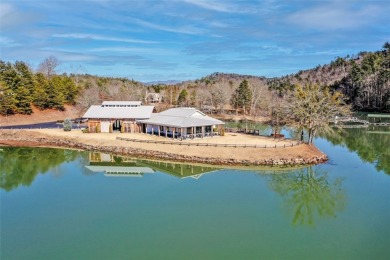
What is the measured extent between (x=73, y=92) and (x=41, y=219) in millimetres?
54455

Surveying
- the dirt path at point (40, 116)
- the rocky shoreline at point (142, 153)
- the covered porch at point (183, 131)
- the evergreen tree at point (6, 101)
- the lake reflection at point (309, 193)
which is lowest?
the lake reflection at point (309, 193)

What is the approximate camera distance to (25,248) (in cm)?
1334

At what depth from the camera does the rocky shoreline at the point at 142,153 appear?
27641 mm

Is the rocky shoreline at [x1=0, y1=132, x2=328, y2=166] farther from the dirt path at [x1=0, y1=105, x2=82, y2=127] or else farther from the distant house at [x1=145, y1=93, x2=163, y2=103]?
the distant house at [x1=145, y1=93, x2=163, y2=103]

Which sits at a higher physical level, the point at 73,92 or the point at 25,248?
the point at 73,92

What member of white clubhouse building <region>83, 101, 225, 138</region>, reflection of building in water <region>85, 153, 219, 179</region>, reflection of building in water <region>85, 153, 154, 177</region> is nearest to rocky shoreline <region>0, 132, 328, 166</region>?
reflection of building in water <region>85, 153, 219, 179</region>

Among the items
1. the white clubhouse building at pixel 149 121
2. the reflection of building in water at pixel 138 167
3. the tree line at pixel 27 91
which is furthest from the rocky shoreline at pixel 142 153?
the tree line at pixel 27 91

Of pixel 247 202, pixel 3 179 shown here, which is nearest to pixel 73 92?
pixel 3 179

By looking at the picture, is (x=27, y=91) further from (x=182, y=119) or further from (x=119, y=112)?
(x=182, y=119)

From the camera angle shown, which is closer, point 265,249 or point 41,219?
point 265,249

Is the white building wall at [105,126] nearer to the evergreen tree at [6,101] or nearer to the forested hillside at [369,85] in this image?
the evergreen tree at [6,101]

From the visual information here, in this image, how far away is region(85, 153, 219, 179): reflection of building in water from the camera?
25.6 m

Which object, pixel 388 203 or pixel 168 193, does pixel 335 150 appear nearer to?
pixel 388 203

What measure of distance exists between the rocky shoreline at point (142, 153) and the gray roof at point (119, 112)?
17.5 ft
